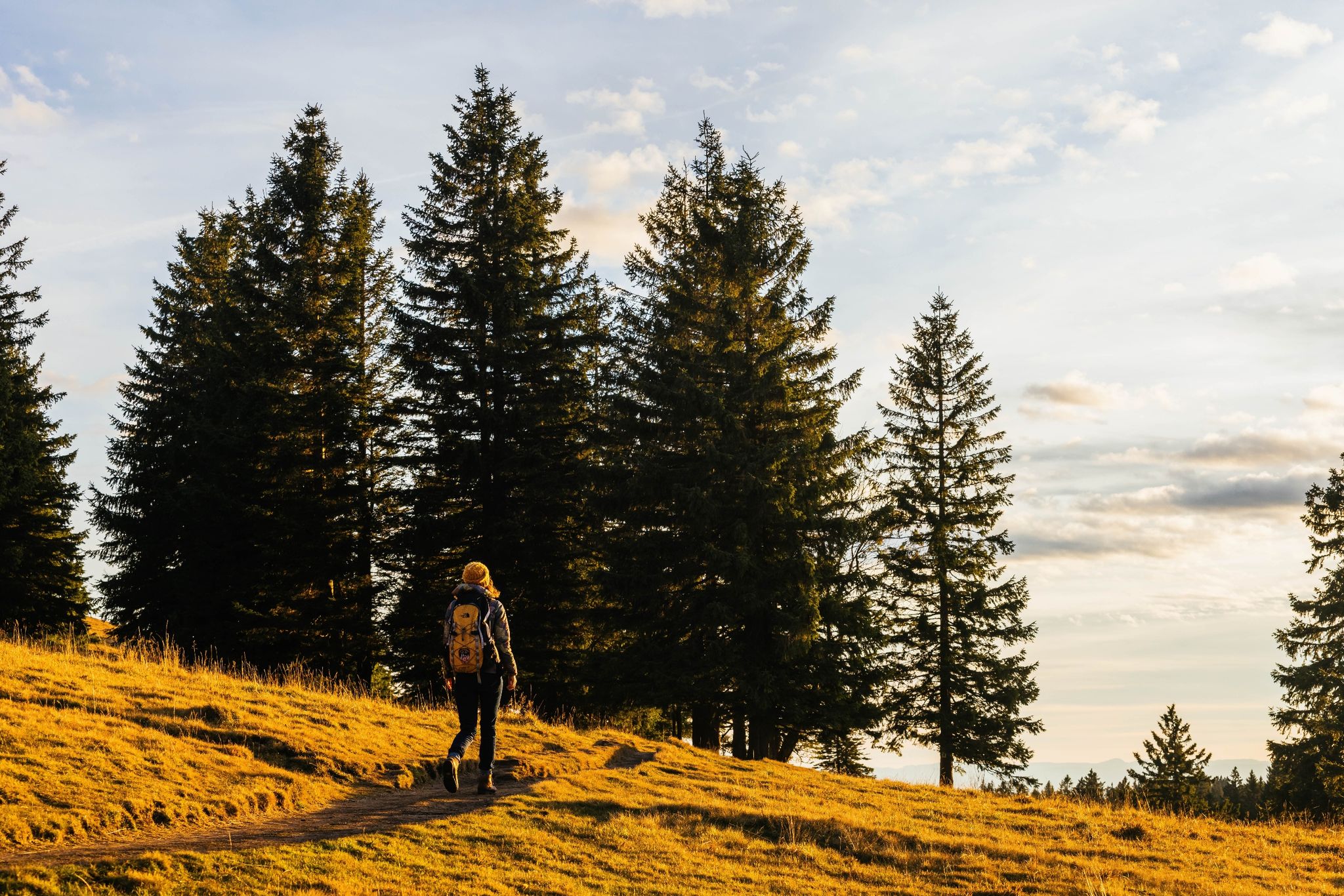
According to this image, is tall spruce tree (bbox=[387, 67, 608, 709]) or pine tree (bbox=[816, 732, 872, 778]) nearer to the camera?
tall spruce tree (bbox=[387, 67, 608, 709])

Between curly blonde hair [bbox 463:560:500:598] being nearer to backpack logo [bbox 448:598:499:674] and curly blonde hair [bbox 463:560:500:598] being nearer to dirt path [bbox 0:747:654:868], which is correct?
backpack logo [bbox 448:598:499:674]

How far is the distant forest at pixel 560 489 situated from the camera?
922 inches

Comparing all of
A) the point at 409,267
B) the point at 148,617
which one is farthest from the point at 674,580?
the point at 148,617

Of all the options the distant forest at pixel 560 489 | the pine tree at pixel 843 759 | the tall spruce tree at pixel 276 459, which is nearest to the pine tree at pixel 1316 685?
the distant forest at pixel 560 489

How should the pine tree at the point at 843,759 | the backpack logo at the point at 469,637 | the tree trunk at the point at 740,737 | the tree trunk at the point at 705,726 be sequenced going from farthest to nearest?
the pine tree at the point at 843,759 → the tree trunk at the point at 740,737 → the tree trunk at the point at 705,726 → the backpack logo at the point at 469,637

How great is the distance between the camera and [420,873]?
8.26m

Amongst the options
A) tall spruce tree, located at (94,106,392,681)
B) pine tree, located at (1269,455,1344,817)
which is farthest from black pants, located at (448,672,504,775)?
pine tree, located at (1269,455,1344,817)

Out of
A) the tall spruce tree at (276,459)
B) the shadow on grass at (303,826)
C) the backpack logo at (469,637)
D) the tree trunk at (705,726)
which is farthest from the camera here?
the tall spruce tree at (276,459)

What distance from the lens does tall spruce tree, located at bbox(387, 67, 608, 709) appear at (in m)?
25.5

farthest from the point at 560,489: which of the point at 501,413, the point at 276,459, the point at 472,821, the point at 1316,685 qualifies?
the point at 1316,685

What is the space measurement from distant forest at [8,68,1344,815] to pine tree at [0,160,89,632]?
116 mm

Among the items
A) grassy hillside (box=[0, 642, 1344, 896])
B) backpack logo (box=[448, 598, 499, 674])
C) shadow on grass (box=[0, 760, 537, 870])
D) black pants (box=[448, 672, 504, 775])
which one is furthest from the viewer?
black pants (box=[448, 672, 504, 775])

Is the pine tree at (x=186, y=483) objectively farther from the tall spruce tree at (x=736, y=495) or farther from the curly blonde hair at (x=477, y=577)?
the curly blonde hair at (x=477, y=577)

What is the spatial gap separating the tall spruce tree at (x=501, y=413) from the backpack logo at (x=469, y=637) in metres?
13.1
